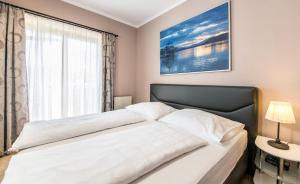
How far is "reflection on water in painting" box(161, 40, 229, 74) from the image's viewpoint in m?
1.87

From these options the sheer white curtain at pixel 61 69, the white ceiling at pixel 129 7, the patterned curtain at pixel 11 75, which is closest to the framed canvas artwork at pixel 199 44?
the white ceiling at pixel 129 7

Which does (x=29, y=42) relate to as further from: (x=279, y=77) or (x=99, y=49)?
(x=279, y=77)

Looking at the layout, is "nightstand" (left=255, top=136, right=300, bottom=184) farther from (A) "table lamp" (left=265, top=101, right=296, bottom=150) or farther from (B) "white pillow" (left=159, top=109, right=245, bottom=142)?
(B) "white pillow" (left=159, top=109, right=245, bottom=142)

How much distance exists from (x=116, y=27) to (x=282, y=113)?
3.12m

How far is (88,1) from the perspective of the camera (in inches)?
96.0

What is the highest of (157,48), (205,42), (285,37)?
(157,48)

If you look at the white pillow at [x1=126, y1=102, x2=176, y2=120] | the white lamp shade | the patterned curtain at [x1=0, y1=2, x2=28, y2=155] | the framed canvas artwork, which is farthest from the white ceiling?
the white lamp shade

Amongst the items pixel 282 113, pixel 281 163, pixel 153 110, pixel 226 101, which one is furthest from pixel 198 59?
pixel 281 163

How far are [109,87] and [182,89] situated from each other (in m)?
1.54

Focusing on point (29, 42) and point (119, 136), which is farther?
point (29, 42)

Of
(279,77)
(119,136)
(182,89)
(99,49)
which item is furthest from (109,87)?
Answer: (279,77)

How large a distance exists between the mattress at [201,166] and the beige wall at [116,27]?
2064mm

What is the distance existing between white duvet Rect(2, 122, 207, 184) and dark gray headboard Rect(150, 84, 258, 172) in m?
0.70

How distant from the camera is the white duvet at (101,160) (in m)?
0.76
